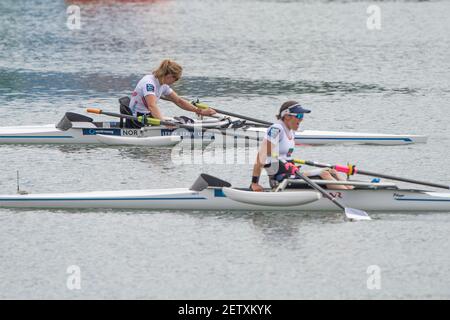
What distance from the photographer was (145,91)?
24031mm

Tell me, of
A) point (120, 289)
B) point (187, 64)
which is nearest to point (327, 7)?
point (187, 64)

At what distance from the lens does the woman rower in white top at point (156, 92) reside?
23.5 m

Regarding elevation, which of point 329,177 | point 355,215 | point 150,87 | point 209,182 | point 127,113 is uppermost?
point 150,87

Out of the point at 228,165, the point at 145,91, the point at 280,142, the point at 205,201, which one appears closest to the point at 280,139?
the point at 280,142

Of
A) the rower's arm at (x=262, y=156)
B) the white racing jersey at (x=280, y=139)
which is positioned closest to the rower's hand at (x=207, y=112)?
the white racing jersey at (x=280, y=139)

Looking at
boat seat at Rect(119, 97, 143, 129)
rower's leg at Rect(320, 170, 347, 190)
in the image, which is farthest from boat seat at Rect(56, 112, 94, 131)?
rower's leg at Rect(320, 170, 347, 190)

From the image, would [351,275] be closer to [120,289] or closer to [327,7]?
[120,289]

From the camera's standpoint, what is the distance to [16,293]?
619 inches

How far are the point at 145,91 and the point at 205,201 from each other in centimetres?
564

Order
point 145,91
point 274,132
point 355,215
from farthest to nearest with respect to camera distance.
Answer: point 145,91, point 274,132, point 355,215

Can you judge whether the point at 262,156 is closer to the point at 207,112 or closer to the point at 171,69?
the point at 171,69

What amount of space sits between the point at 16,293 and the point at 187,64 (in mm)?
23792

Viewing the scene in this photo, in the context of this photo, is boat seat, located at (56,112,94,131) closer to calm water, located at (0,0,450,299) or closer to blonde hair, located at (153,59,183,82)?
calm water, located at (0,0,450,299)

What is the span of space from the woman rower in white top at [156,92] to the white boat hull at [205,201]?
459 cm
